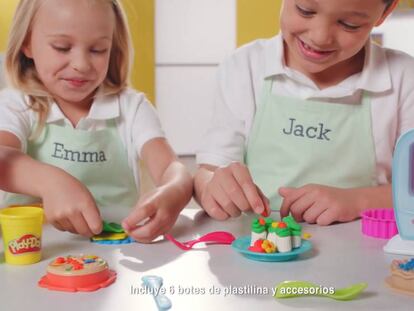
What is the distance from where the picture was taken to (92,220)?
93 centimetres

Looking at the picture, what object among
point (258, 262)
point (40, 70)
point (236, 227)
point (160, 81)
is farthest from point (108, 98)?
point (160, 81)

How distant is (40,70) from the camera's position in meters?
1.28

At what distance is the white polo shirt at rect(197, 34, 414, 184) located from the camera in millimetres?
1293

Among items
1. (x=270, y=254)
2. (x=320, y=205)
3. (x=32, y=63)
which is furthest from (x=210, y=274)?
(x=32, y=63)

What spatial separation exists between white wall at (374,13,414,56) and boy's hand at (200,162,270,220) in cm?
332

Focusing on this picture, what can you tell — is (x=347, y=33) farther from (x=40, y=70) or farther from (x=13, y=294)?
(x=13, y=294)

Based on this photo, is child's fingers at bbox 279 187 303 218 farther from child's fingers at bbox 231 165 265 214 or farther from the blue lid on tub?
the blue lid on tub

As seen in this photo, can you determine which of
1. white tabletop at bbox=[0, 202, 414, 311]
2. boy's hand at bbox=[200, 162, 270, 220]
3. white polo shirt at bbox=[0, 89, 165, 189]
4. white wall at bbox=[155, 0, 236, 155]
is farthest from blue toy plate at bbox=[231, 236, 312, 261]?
white wall at bbox=[155, 0, 236, 155]

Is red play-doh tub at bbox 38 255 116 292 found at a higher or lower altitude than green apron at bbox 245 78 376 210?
lower

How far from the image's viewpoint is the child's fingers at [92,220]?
927 millimetres

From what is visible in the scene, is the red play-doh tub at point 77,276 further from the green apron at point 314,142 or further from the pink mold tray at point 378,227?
the green apron at point 314,142

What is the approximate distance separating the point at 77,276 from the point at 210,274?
167 millimetres

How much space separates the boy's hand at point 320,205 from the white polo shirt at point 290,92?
250 millimetres

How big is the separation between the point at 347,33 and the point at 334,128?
0.24m
